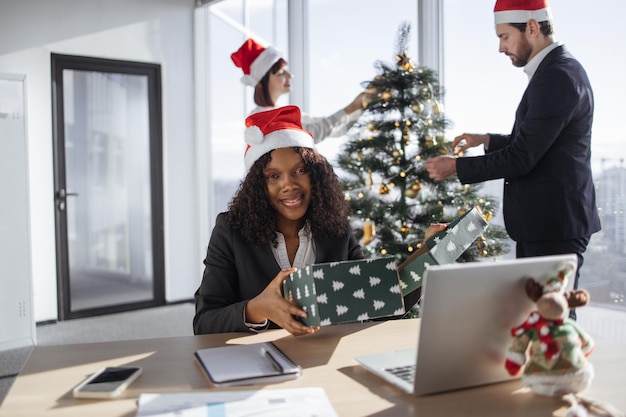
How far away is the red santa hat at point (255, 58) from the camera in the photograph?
11.8 ft

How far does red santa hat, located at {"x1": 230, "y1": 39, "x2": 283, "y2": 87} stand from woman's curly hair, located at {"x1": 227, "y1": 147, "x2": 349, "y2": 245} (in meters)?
1.79

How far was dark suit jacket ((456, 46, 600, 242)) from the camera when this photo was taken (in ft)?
6.99

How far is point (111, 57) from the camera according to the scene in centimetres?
512

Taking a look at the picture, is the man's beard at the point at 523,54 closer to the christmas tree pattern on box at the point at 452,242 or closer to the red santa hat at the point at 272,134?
the red santa hat at the point at 272,134

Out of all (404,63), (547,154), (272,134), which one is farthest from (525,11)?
(272,134)

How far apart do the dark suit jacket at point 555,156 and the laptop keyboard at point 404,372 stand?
118 cm

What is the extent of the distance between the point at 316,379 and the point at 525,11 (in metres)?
1.70

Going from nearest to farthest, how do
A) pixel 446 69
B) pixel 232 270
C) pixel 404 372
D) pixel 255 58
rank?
pixel 404 372 → pixel 232 270 → pixel 446 69 → pixel 255 58

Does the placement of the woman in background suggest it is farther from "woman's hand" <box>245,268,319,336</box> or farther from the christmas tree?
"woman's hand" <box>245,268,319,336</box>

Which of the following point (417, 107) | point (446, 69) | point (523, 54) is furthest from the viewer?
point (446, 69)

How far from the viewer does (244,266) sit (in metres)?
1.77

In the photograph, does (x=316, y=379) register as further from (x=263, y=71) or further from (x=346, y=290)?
(x=263, y=71)

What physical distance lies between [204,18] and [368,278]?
483 centimetres

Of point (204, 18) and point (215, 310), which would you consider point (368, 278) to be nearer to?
point (215, 310)
